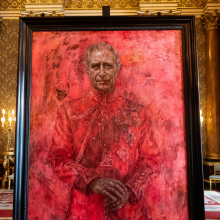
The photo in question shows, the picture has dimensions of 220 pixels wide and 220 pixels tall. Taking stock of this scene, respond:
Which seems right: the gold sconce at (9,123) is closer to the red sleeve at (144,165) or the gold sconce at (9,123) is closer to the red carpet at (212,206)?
the red sleeve at (144,165)

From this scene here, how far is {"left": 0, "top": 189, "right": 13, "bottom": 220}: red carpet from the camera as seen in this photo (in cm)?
418

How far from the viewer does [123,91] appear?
2.10 m

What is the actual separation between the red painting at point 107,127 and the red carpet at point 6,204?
293 centimetres

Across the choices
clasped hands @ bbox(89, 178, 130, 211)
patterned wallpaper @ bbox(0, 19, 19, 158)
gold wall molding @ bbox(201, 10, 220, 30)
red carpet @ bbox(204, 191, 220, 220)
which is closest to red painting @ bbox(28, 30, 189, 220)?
clasped hands @ bbox(89, 178, 130, 211)

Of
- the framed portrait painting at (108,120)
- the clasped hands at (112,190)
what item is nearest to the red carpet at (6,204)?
the framed portrait painting at (108,120)

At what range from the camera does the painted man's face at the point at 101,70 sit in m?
2.10

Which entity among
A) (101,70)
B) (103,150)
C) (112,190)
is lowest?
(112,190)

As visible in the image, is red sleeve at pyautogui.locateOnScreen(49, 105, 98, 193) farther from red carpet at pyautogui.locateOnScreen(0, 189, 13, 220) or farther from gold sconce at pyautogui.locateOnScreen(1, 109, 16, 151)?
gold sconce at pyautogui.locateOnScreen(1, 109, 16, 151)

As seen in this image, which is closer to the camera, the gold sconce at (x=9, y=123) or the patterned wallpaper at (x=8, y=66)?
the gold sconce at (x=9, y=123)

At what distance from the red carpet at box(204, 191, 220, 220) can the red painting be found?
2902 mm

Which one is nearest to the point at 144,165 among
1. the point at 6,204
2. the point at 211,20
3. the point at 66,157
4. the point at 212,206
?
the point at 66,157

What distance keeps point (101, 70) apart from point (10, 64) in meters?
7.55

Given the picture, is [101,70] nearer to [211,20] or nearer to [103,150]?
[103,150]

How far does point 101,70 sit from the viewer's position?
211cm
